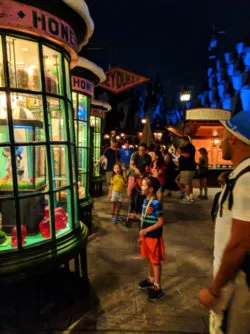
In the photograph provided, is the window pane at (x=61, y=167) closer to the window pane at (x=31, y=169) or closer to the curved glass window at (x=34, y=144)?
the curved glass window at (x=34, y=144)

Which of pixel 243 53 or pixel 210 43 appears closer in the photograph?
pixel 243 53

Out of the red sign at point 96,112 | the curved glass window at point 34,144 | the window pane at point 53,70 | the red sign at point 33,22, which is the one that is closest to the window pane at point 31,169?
the curved glass window at point 34,144

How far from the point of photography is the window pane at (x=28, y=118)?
3373 millimetres

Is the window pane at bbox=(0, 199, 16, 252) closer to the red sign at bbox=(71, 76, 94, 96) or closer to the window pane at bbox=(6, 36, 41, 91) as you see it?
the window pane at bbox=(6, 36, 41, 91)

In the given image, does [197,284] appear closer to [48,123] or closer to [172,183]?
[48,123]

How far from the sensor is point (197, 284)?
4.23 metres

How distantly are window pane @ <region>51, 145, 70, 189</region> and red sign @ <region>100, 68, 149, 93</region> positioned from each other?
634 cm

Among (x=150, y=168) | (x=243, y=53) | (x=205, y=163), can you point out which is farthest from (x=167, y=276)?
(x=243, y=53)

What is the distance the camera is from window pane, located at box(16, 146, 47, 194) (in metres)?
3.52

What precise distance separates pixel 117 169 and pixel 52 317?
422 centimetres

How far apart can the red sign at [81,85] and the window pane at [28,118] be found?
2.94 metres

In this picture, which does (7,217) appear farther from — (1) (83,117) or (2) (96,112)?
(2) (96,112)

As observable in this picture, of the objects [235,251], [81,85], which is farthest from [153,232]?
[81,85]

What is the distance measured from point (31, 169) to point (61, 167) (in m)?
0.47
